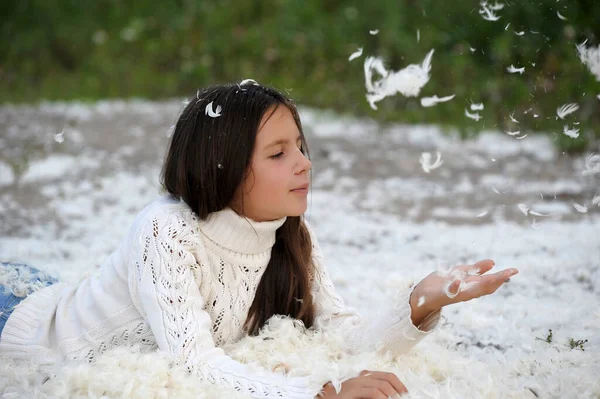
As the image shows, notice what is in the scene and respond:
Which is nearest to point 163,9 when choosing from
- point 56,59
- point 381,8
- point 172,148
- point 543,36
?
point 56,59

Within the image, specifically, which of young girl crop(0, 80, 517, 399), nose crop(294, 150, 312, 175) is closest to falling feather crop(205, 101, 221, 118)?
young girl crop(0, 80, 517, 399)

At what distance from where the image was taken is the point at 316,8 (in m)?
9.53

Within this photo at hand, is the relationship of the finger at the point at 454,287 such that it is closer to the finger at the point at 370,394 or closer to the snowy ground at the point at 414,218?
the snowy ground at the point at 414,218

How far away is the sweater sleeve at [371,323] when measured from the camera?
2164mm

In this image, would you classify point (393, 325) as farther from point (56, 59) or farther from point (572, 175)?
point (56, 59)

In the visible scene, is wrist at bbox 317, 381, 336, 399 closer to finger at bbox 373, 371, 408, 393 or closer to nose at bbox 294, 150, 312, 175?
finger at bbox 373, 371, 408, 393

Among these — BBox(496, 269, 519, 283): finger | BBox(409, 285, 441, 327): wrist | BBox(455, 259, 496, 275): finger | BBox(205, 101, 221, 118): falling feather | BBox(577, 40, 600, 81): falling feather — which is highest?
BBox(577, 40, 600, 81): falling feather

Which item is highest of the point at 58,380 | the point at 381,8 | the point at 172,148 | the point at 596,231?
the point at 381,8

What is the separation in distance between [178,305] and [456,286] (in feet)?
2.39

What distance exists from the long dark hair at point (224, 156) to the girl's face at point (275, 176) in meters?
0.02

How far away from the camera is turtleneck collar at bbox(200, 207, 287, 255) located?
2.22m

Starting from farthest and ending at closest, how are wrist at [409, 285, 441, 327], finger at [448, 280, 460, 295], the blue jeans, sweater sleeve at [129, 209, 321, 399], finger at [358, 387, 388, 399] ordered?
the blue jeans < wrist at [409, 285, 441, 327] < finger at [448, 280, 460, 295] < sweater sleeve at [129, 209, 321, 399] < finger at [358, 387, 388, 399]

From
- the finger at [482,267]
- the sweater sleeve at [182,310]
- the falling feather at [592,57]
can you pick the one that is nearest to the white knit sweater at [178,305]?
the sweater sleeve at [182,310]

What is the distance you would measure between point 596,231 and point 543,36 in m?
3.99
